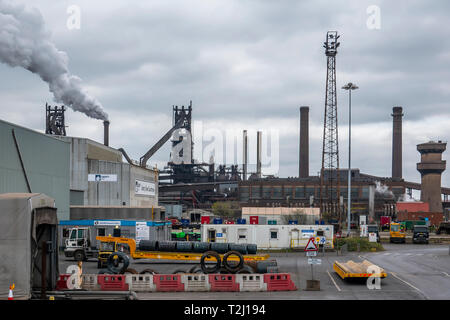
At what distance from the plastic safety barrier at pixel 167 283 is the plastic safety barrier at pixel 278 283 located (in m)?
4.17

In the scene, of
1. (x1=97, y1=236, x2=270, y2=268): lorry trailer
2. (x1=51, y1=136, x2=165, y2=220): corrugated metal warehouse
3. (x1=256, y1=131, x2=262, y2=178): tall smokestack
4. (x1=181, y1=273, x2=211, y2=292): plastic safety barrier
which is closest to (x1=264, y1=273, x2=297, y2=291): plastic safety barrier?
(x1=181, y1=273, x2=211, y2=292): plastic safety barrier

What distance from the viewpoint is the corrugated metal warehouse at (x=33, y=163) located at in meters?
37.4

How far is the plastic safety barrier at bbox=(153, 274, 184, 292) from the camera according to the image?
25.1m

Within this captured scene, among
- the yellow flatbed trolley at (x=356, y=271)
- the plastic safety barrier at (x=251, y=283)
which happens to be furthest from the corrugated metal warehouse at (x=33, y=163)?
the yellow flatbed trolley at (x=356, y=271)

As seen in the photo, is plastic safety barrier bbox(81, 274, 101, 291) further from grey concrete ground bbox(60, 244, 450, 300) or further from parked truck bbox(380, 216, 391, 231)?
parked truck bbox(380, 216, 391, 231)

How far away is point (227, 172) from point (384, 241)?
74843 millimetres

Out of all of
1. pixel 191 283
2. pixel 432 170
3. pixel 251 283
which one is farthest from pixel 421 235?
pixel 432 170

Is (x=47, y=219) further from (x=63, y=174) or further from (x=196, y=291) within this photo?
(x=63, y=174)

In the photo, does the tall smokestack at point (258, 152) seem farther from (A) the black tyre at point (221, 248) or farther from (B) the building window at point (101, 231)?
(A) the black tyre at point (221, 248)

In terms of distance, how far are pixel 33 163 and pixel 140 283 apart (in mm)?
21121

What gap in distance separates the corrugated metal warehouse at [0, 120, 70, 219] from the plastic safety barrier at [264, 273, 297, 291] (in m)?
21.2

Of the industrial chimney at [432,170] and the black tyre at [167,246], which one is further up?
the industrial chimney at [432,170]

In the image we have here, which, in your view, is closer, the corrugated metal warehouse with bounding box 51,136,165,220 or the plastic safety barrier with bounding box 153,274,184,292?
the plastic safety barrier with bounding box 153,274,184,292
